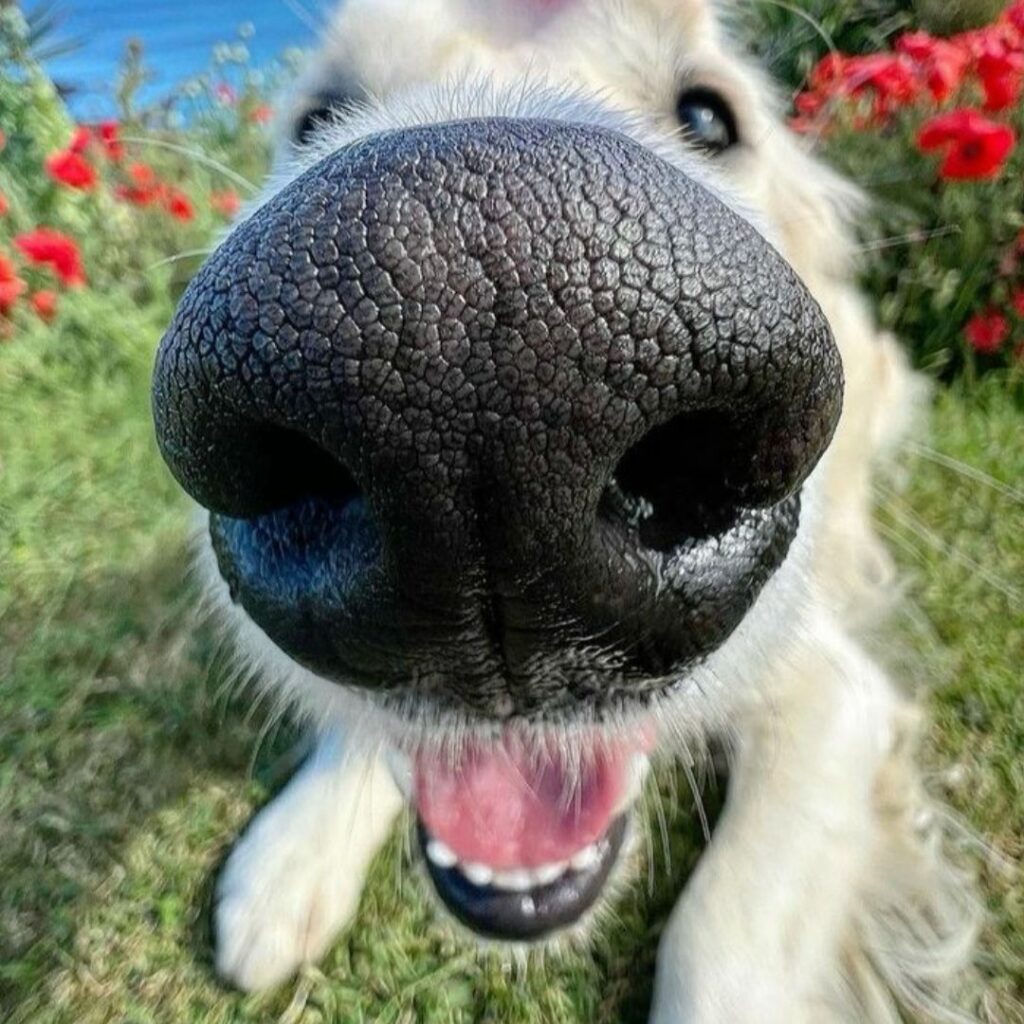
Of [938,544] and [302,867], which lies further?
[938,544]

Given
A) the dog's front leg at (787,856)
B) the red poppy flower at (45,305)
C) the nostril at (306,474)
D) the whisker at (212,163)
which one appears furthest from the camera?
the red poppy flower at (45,305)

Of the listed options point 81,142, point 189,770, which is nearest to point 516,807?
point 189,770

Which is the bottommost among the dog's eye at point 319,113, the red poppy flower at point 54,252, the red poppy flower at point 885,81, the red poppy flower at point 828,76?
the red poppy flower at point 54,252

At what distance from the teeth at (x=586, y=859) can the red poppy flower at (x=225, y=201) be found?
143 inches

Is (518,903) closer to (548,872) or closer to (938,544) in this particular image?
(548,872)

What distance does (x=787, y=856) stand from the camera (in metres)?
2.05

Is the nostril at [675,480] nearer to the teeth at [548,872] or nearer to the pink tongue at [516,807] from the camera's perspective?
the pink tongue at [516,807]

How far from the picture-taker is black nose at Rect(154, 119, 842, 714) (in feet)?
2.77

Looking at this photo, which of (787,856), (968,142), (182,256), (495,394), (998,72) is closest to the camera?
(495,394)

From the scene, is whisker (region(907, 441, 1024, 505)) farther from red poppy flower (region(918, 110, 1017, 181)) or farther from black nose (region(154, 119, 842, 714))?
black nose (region(154, 119, 842, 714))

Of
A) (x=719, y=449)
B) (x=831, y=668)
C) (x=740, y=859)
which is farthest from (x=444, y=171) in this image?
(x=831, y=668)

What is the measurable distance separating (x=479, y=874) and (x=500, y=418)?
101 centimetres

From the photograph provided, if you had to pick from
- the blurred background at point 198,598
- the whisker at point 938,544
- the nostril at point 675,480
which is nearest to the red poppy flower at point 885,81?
the blurred background at point 198,598

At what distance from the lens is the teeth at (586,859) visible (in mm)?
1655
